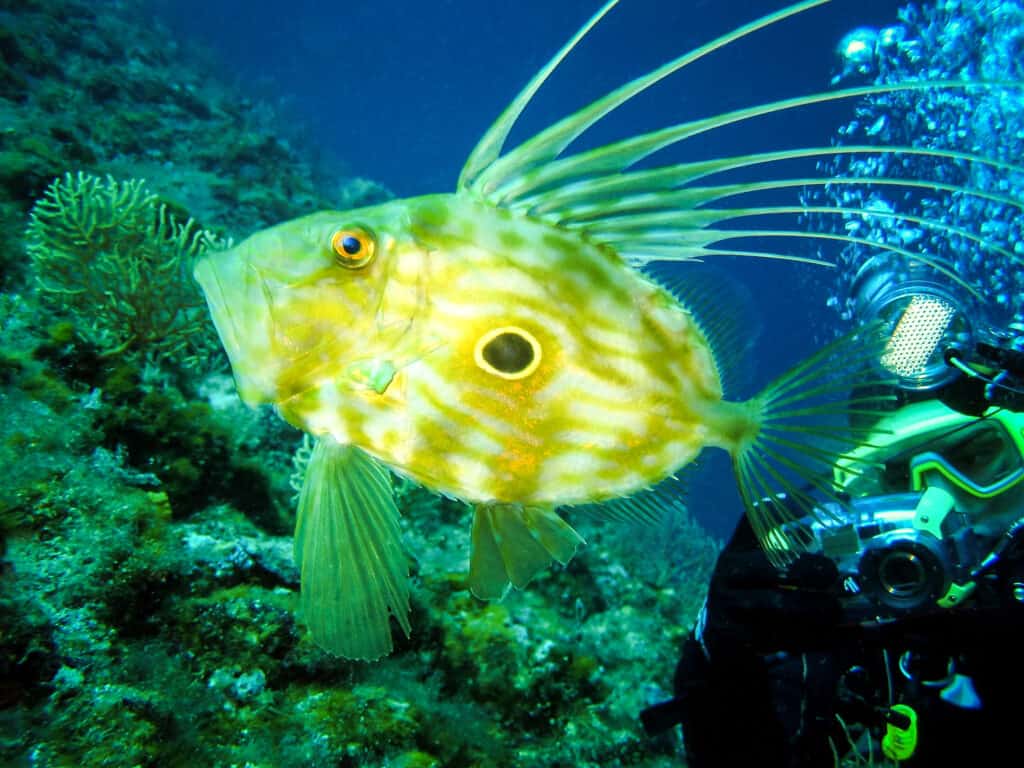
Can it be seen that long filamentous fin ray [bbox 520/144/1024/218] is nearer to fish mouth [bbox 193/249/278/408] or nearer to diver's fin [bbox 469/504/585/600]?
fish mouth [bbox 193/249/278/408]

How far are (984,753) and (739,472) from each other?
262 centimetres

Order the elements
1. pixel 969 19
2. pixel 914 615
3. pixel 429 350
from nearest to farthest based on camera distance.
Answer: pixel 429 350, pixel 914 615, pixel 969 19

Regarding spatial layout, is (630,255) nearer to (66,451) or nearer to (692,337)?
(692,337)

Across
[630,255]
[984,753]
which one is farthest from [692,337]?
[984,753]

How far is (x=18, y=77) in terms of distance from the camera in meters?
8.87

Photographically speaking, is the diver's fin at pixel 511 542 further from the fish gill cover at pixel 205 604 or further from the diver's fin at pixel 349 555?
the fish gill cover at pixel 205 604

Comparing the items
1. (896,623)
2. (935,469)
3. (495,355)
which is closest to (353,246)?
(495,355)

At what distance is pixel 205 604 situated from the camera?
268cm

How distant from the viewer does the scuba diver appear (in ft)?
9.19

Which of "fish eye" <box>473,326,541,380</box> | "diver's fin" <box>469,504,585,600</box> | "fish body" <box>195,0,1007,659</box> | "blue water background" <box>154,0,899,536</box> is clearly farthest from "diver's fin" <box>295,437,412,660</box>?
"blue water background" <box>154,0,899,536</box>

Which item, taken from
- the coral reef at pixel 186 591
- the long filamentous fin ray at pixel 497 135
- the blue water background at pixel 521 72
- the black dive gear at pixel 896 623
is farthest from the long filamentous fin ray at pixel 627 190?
the blue water background at pixel 521 72

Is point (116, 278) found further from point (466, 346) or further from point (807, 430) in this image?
point (807, 430)

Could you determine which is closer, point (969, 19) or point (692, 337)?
point (692, 337)

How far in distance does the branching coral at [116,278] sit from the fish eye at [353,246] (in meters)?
3.15
